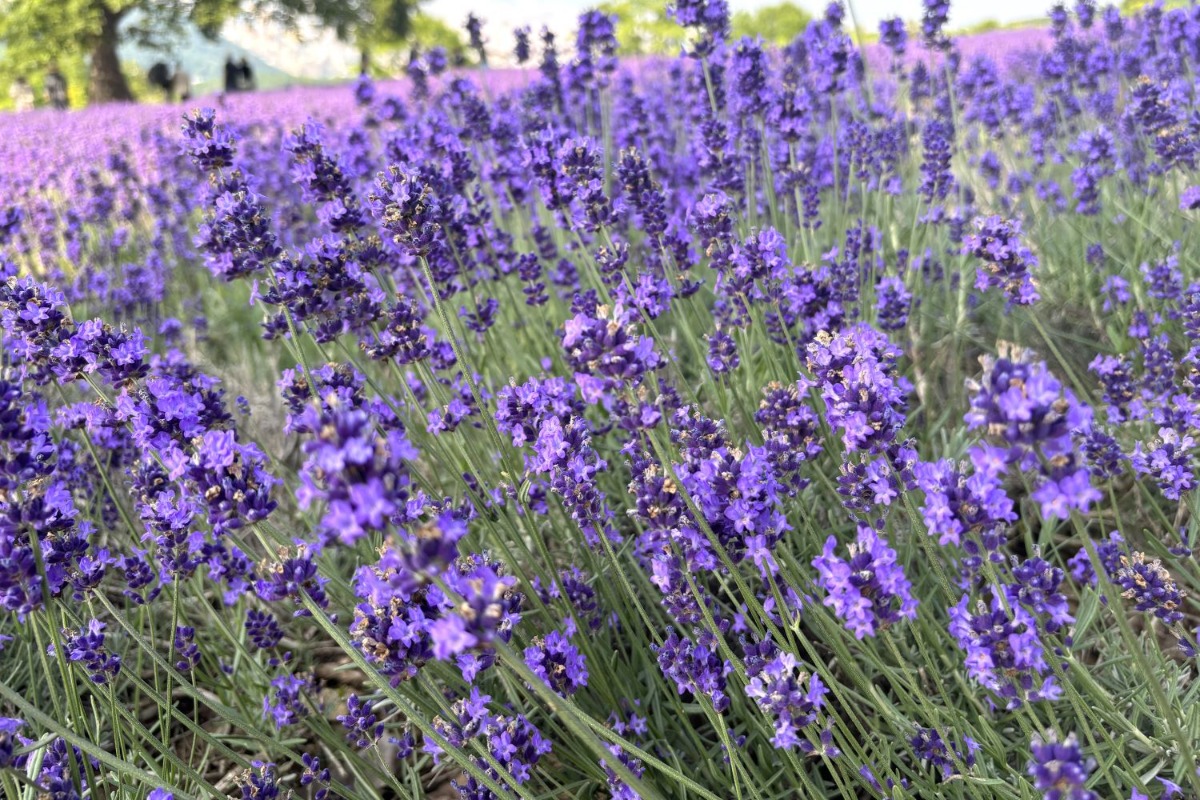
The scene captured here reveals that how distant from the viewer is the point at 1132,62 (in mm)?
5250

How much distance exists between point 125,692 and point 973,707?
267cm

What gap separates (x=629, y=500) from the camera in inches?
108

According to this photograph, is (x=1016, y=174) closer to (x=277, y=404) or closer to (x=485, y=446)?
(x=485, y=446)

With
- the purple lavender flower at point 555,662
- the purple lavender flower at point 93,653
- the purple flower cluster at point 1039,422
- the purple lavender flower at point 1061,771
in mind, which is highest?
the purple flower cluster at point 1039,422

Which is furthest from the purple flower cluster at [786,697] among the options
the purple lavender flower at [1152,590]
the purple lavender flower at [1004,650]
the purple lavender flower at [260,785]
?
the purple lavender flower at [260,785]

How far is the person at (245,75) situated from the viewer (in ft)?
83.8

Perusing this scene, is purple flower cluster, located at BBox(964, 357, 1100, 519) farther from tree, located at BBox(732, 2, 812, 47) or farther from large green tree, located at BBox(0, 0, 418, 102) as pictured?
tree, located at BBox(732, 2, 812, 47)

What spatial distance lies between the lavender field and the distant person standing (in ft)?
79.6

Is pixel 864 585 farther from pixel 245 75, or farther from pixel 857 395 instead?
pixel 245 75

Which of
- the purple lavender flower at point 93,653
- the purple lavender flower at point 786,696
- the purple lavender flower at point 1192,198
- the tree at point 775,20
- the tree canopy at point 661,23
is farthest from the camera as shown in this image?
the tree at point 775,20

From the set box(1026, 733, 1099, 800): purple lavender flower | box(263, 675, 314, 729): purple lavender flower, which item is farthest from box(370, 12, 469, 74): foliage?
box(1026, 733, 1099, 800): purple lavender flower

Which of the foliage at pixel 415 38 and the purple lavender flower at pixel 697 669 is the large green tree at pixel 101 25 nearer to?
the foliage at pixel 415 38

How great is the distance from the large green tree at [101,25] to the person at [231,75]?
3386 mm

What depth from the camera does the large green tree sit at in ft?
82.0
